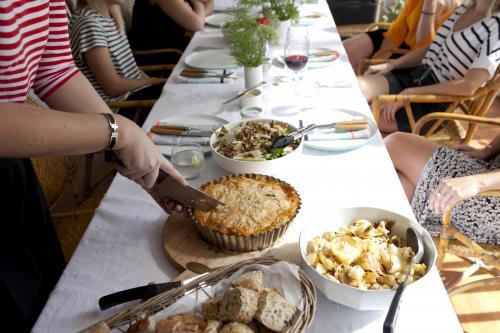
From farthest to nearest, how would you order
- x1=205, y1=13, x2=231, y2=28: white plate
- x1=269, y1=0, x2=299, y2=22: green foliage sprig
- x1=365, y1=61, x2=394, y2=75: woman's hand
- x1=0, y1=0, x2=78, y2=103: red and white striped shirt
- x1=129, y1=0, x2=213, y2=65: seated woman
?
x1=129, y1=0, x2=213, y2=65: seated woman
x1=205, y1=13, x2=231, y2=28: white plate
x1=365, y1=61, x2=394, y2=75: woman's hand
x1=269, y1=0, x2=299, y2=22: green foliage sprig
x1=0, y1=0, x2=78, y2=103: red and white striped shirt

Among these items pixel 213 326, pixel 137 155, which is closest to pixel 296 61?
pixel 137 155

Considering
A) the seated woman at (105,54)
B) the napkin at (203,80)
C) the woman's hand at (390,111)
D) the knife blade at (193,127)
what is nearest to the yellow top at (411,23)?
the woman's hand at (390,111)

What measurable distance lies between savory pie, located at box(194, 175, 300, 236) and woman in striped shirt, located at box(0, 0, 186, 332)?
0.12 m

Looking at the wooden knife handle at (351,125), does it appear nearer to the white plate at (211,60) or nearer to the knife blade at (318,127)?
the knife blade at (318,127)

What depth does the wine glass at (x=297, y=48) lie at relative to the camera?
170cm

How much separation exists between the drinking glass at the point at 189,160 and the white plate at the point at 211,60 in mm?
842

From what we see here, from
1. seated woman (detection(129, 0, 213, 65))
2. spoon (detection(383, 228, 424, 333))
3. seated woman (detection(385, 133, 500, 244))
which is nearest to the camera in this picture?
spoon (detection(383, 228, 424, 333))

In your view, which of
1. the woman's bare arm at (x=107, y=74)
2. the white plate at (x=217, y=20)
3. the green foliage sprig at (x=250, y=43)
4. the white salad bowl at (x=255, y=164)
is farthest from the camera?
the white plate at (x=217, y=20)

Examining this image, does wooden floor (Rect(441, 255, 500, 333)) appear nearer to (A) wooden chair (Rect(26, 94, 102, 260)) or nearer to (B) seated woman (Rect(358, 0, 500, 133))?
(B) seated woman (Rect(358, 0, 500, 133))

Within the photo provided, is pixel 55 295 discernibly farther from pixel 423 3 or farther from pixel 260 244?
pixel 423 3

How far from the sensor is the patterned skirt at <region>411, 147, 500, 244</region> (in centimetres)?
142

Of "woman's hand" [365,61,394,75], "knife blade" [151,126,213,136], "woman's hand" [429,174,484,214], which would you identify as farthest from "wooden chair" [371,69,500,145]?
"knife blade" [151,126,213,136]

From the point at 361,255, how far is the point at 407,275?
99 mm

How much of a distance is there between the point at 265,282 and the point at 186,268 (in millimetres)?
185
